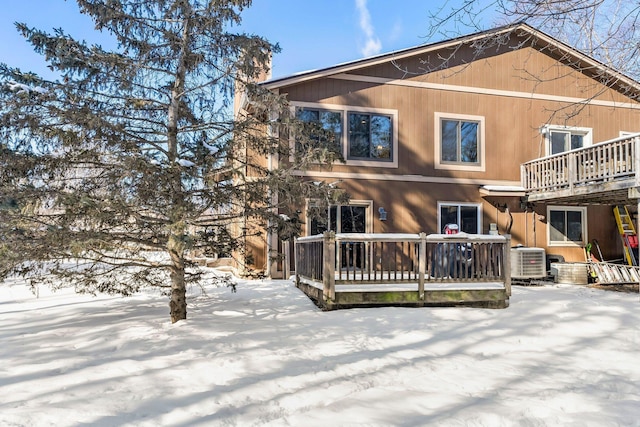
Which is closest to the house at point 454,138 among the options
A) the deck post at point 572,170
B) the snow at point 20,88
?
the deck post at point 572,170

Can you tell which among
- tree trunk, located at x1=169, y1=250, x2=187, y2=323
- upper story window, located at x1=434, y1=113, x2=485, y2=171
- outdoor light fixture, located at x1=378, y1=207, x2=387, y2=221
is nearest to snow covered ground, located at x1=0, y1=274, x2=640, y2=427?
tree trunk, located at x1=169, y1=250, x2=187, y2=323

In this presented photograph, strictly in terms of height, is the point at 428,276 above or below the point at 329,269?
below

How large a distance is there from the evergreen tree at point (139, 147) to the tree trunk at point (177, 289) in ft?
0.04

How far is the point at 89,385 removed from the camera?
3355 mm

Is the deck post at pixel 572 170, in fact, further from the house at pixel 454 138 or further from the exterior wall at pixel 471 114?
the exterior wall at pixel 471 114

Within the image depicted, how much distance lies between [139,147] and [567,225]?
11.7 meters

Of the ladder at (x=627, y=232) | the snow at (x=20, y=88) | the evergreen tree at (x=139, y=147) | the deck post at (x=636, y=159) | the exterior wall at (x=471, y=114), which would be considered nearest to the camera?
the snow at (x=20, y=88)

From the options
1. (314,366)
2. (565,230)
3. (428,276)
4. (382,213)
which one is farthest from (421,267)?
(565,230)

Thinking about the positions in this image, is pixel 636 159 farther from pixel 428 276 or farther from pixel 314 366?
pixel 314 366

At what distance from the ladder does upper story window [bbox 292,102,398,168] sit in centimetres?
670

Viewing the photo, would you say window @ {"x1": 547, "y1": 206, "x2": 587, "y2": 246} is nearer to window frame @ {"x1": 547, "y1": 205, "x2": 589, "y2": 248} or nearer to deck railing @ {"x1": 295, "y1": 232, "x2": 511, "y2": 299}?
window frame @ {"x1": 547, "y1": 205, "x2": 589, "y2": 248}

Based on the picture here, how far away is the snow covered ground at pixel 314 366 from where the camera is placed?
2.96 m

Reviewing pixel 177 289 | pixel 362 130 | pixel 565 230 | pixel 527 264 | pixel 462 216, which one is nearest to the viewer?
pixel 177 289

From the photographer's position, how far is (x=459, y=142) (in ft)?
38.0
